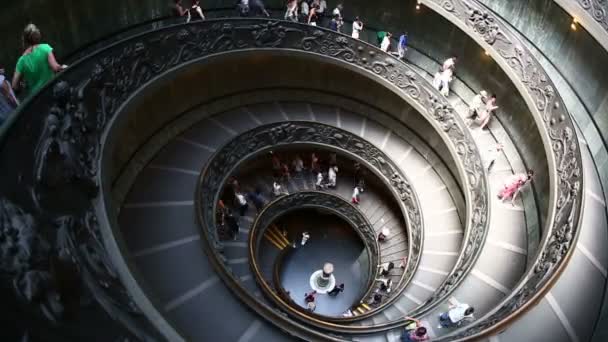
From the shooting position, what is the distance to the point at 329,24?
45.6 ft

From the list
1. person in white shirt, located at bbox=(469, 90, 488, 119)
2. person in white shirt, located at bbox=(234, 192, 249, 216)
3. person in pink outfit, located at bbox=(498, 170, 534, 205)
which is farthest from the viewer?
person in white shirt, located at bbox=(234, 192, 249, 216)

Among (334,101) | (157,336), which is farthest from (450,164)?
(157,336)

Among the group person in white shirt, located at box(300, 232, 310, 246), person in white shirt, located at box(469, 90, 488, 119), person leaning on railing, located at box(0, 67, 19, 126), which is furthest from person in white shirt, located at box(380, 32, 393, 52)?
person leaning on railing, located at box(0, 67, 19, 126)

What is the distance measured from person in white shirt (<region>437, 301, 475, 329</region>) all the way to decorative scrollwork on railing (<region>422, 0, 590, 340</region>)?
740 millimetres

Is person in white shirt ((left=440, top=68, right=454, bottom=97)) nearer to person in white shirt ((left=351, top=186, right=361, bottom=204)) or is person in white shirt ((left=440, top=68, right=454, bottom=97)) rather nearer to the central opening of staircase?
person in white shirt ((left=351, top=186, right=361, bottom=204))

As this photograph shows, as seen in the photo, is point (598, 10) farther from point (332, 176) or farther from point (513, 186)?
point (332, 176)

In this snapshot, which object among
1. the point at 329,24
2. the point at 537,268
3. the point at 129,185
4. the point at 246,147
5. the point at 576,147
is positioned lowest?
the point at 537,268

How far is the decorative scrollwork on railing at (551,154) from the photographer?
278 inches

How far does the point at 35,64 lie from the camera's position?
625 cm

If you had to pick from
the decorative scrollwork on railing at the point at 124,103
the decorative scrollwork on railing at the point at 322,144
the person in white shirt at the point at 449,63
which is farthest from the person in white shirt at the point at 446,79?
the decorative scrollwork on railing at the point at 322,144

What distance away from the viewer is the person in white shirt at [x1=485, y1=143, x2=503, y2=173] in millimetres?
10984

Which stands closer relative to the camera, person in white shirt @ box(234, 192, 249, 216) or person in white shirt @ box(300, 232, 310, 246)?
person in white shirt @ box(234, 192, 249, 216)

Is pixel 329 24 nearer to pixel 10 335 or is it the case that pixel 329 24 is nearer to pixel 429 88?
pixel 429 88

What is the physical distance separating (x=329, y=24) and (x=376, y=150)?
4.77 meters
